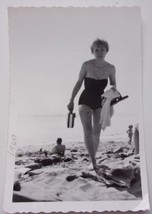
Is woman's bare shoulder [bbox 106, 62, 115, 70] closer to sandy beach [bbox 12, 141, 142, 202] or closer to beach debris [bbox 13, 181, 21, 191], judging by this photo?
sandy beach [bbox 12, 141, 142, 202]

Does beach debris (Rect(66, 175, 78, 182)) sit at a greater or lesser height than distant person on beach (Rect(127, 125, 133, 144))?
lesser

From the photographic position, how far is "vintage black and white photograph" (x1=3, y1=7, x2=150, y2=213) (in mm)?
615

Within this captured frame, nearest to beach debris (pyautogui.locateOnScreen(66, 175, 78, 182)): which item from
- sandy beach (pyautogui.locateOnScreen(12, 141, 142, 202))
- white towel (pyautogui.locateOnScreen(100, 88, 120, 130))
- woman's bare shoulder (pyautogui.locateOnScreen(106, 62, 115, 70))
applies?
sandy beach (pyautogui.locateOnScreen(12, 141, 142, 202))

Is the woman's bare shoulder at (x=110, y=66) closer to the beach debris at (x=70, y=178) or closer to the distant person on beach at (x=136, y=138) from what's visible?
the distant person on beach at (x=136, y=138)

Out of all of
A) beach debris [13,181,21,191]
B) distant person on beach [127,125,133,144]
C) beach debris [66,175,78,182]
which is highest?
distant person on beach [127,125,133,144]

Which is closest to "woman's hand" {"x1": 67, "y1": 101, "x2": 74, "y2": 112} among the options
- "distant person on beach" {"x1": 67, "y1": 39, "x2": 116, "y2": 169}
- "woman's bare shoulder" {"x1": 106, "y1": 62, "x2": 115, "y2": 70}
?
"distant person on beach" {"x1": 67, "y1": 39, "x2": 116, "y2": 169}

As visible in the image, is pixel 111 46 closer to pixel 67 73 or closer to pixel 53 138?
Answer: pixel 67 73

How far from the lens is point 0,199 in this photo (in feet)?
2.01

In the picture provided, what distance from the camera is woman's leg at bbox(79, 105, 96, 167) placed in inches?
24.9

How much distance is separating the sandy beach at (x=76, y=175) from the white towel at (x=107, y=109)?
0.14ft

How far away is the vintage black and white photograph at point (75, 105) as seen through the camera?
2.02 ft

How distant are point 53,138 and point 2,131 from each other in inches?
4.2

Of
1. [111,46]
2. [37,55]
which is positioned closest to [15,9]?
[37,55]

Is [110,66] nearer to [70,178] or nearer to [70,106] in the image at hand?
[70,106]
